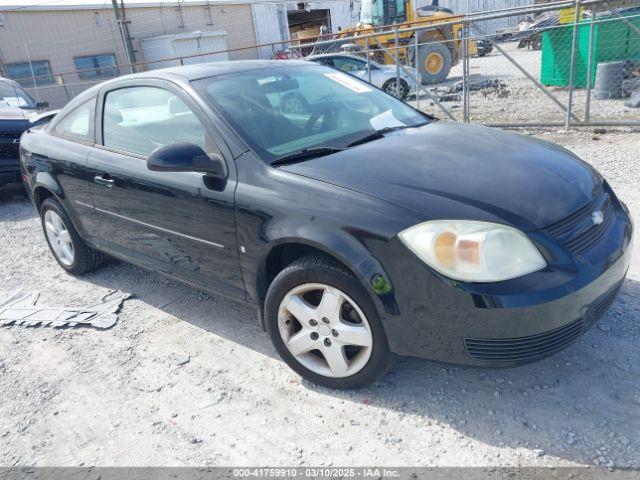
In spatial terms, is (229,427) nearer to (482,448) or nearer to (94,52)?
(482,448)

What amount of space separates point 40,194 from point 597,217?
14.0ft

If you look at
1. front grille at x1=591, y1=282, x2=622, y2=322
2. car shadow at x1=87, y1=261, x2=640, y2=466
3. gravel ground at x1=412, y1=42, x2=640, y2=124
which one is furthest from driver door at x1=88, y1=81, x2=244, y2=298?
gravel ground at x1=412, y1=42, x2=640, y2=124

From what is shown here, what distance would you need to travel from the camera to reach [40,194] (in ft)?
14.4

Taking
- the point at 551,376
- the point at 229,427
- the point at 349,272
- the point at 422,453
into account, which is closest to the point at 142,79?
the point at 349,272

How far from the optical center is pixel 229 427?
249cm

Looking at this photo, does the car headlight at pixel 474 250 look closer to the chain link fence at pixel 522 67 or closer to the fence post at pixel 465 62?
the chain link fence at pixel 522 67

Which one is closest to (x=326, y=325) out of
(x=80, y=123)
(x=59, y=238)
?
(x=80, y=123)

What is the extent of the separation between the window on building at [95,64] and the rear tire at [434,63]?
15599 millimetres

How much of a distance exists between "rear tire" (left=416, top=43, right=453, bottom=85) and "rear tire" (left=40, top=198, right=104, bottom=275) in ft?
45.0

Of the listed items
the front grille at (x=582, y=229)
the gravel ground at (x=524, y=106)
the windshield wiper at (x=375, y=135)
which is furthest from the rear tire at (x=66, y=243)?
the gravel ground at (x=524, y=106)

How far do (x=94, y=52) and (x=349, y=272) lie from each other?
26607 millimetres

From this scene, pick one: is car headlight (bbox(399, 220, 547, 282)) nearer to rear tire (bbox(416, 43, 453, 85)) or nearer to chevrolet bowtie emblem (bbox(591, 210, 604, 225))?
chevrolet bowtie emblem (bbox(591, 210, 604, 225))

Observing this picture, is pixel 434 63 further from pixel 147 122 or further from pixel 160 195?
pixel 160 195

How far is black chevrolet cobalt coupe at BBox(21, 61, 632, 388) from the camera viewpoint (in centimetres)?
215
